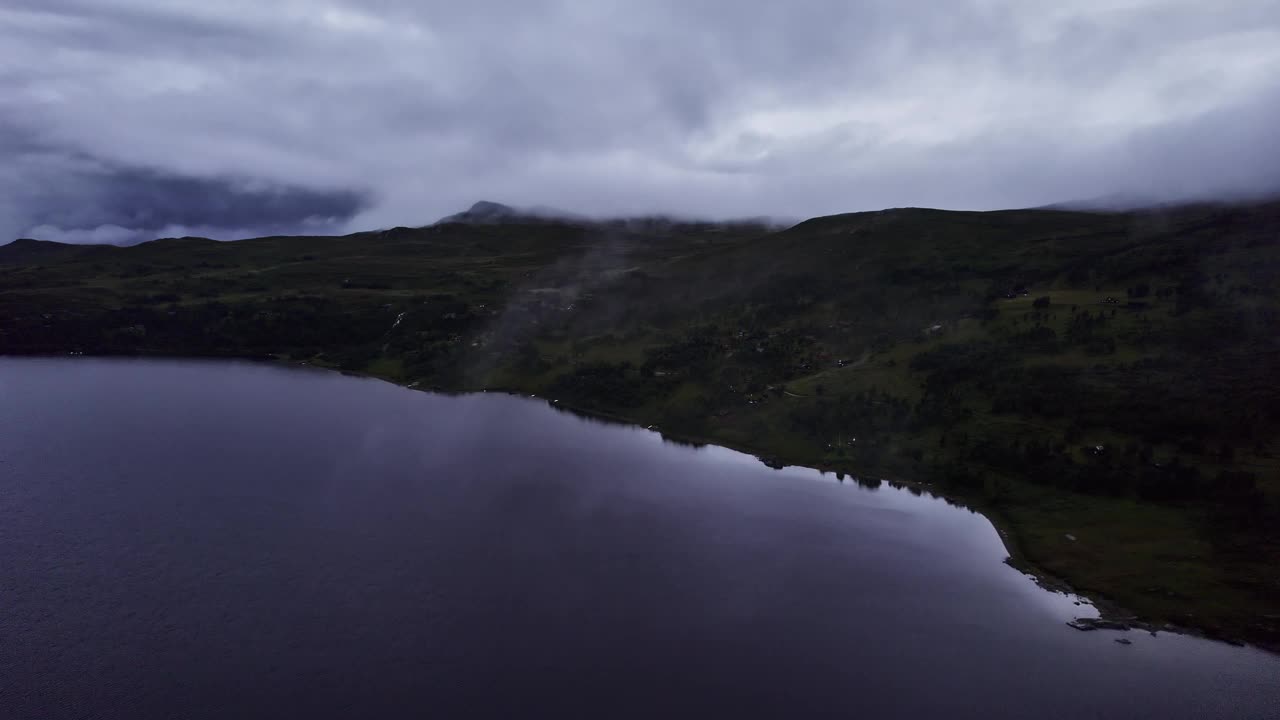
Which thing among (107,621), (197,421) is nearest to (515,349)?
(197,421)

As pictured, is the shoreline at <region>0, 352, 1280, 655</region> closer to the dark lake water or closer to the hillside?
the hillside

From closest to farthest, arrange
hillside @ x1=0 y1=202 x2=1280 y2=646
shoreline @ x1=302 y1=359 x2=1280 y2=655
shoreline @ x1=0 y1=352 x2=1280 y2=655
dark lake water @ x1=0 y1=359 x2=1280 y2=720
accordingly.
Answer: dark lake water @ x1=0 y1=359 x2=1280 y2=720 < shoreline @ x1=302 y1=359 x2=1280 y2=655 < shoreline @ x1=0 y1=352 x2=1280 y2=655 < hillside @ x1=0 y1=202 x2=1280 y2=646

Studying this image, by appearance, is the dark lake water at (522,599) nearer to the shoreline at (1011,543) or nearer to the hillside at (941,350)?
the shoreline at (1011,543)

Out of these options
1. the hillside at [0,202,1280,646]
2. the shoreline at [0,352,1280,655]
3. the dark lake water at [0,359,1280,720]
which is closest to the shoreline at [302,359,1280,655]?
the shoreline at [0,352,1280,655]

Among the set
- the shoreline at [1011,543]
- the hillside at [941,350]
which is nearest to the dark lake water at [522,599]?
the shoreline at [1011,543]

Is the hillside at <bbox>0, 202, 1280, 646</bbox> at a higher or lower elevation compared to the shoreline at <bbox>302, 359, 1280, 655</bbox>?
higher

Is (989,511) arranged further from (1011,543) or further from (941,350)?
(941,350)
